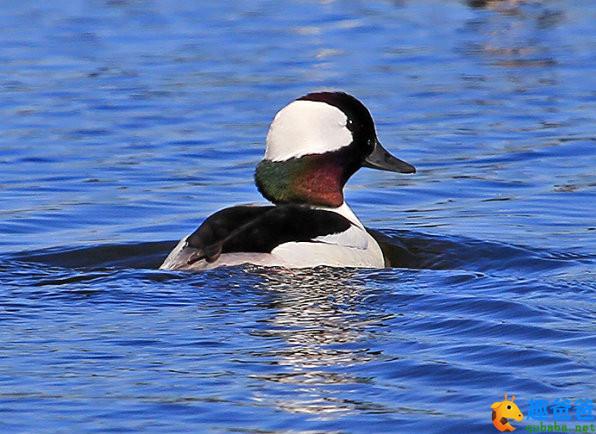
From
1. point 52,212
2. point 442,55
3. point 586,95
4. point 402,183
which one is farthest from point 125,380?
point 442,55

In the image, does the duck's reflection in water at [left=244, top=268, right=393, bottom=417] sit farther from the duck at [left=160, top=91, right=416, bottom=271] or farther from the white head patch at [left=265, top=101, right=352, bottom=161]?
the white head patch at [left=265, top=101, right=352, bottom=161]

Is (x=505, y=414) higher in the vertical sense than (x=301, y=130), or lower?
lower

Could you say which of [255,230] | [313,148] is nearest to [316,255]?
[255,230]

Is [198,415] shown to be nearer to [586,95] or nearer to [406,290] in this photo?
[406,290]

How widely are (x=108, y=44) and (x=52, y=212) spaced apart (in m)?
7.59

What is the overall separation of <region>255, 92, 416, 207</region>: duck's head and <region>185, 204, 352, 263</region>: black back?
0.50m

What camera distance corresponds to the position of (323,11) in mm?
21984

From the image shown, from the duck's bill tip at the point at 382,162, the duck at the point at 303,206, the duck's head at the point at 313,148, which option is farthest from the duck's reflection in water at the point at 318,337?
the duck's bill tip at the point at 382,162

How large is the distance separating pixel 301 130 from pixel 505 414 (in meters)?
3.72

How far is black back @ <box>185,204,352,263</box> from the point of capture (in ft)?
31.1

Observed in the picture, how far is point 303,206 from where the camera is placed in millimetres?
10469

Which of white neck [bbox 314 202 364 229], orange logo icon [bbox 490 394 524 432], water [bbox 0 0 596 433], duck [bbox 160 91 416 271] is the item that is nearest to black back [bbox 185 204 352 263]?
duck [bbox 160 91 416 271]

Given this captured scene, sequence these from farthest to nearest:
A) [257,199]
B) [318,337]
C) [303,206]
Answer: [257,199] → [303,206] → [318,337]

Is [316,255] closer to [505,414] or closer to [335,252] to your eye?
[335,252]
